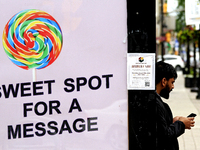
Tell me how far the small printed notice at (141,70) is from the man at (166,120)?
386mm

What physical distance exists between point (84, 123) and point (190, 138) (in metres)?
5.00

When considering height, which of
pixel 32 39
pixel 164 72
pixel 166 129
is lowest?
pixel 166 129

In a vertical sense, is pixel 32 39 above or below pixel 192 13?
below

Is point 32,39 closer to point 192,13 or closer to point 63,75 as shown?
point 63,75

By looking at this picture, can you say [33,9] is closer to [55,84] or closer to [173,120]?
[55,84]

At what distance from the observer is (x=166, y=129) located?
3.10 m

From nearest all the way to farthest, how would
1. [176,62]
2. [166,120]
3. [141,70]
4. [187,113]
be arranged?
[141,70] → [166,120] → [187,113] → [176,62]

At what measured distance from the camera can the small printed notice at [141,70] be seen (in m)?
2.85

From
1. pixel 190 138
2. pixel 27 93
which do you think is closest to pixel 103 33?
pixel 27 93

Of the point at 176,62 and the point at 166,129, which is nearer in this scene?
the point at 166,129

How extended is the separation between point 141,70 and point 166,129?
21.9 inches

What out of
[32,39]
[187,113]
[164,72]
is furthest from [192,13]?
[32,39]

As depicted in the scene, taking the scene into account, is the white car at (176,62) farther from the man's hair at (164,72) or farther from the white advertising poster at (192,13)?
the man's hair at (164,72)

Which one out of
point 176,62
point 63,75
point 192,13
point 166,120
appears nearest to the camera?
point 63,75
